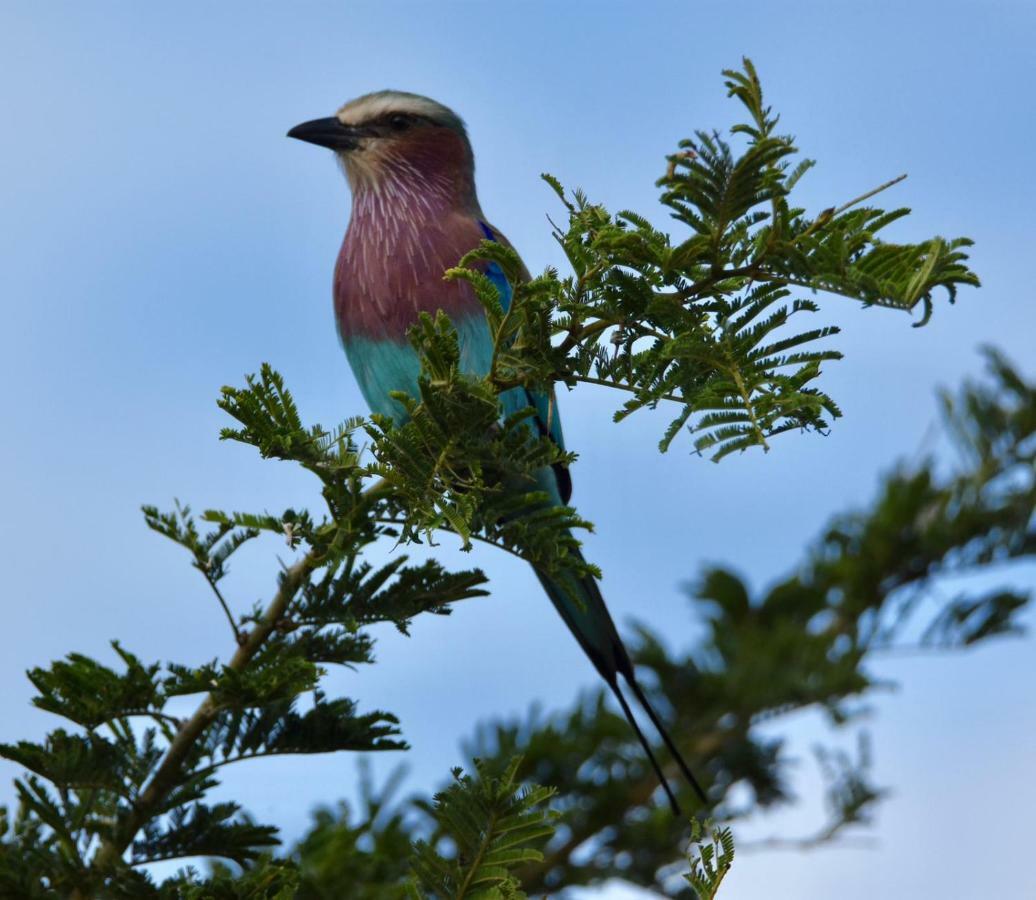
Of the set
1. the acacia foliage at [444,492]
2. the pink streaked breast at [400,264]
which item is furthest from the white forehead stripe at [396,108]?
the acacia foliage at [444,492]

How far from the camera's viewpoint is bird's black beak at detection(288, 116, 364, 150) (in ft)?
17.1

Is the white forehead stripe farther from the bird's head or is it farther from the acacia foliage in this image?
the acacia foliage

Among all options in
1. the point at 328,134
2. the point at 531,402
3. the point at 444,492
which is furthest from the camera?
the point at 328,134

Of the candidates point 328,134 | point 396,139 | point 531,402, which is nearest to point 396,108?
point 396,139

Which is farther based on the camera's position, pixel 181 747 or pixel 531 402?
pixel 531 402

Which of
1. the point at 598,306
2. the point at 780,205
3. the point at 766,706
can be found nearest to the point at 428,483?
the point at 598,306

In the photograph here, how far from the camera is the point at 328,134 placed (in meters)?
5.25

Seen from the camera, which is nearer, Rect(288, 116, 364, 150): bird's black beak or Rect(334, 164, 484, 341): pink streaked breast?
Rect(334, 164, 484, 341): pink streaked breast

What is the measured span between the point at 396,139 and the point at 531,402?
5.17 feet

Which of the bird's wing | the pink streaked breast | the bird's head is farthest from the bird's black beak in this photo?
the bird's wing

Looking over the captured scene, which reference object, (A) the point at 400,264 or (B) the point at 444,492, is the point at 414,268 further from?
(B) the point at 444,492

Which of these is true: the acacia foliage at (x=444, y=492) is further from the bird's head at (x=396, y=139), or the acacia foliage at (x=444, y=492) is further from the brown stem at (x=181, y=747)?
the bird's head at (x=396, y=139)

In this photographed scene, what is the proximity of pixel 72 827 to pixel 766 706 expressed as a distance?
315 centimetres

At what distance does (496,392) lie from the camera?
2.64 m
